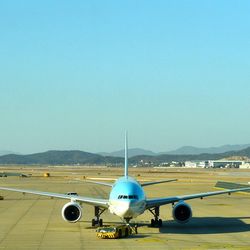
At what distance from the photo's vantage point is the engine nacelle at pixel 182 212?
32500 millimetres

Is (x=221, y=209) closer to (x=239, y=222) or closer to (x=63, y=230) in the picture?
(x=239, y=222)

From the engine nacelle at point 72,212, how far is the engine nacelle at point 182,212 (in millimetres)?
5245

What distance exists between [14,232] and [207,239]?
10.3 meters

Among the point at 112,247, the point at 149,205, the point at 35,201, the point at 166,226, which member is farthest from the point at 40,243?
the point at 35,201

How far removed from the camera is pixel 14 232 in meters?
31.6

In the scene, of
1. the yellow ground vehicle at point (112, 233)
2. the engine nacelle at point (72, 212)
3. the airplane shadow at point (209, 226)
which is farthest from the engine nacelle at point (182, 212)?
the engine nacelle at point (72, 212)

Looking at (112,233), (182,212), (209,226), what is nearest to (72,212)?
(112,233)

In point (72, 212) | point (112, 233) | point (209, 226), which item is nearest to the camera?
point (112, 233)

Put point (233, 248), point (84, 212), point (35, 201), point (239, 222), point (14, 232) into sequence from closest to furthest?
point (233, 248)
point (14, 232)
point (239, 222)
point (84, 212)
point (35, 201)

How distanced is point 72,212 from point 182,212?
6.08 metres

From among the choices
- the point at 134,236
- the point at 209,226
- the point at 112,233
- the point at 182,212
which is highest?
the point at 182,212

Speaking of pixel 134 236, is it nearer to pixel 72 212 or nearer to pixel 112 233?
pixel 112 233

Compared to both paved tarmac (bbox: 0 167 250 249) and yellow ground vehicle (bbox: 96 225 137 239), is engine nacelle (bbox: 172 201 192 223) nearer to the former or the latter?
paved tarmac (bbox: 0 167 250 249)

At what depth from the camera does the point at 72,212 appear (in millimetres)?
32875
